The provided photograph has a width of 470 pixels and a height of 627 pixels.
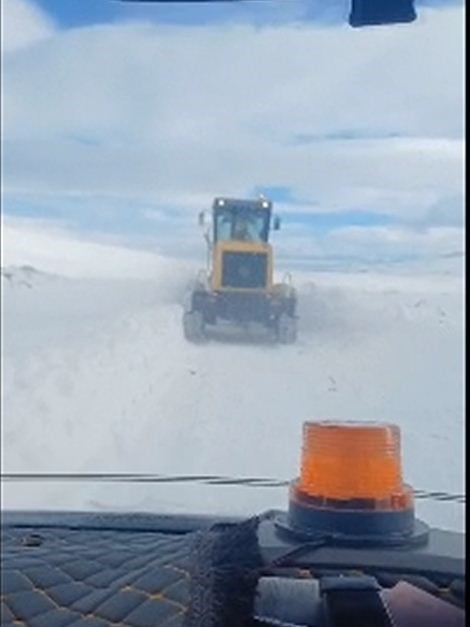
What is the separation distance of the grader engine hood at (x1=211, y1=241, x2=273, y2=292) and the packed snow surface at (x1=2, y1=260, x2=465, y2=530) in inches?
2.6

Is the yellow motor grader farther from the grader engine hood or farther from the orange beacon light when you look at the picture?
the orange beacon light

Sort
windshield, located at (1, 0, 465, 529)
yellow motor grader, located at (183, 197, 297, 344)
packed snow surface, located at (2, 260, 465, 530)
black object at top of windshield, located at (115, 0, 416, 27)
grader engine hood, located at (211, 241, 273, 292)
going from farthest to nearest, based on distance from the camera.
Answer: grader engine hood, located at (211, 241, 273, 292)
yellow motor grader, located at (183, 197, 297, 344)
packed snow surface, located at (2, 260, 465, 530)
windshield, located at (1, 0, 465, 529)
black object at top of windshield, located at (115, 0, 416, 27)

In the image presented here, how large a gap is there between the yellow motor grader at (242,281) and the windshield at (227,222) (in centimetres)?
1

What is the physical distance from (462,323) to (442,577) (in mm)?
322

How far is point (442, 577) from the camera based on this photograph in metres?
0.79

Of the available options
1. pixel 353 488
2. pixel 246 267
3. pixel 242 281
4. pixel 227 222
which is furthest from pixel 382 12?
pixel 246 267

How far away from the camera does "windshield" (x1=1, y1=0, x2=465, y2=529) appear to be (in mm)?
854

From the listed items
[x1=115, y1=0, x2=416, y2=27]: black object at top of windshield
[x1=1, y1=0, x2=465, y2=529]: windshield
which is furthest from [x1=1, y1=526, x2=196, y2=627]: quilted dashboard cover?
[x1=115, y1=0, x2=416, y2=27]: black object at top of windshield

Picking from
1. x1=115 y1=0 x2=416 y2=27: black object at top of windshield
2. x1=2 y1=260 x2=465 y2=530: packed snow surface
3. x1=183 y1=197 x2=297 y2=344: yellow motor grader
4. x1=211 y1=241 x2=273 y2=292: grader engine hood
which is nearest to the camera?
x1=115 y1=0 x2=416 y2=27: black object at top of windshield

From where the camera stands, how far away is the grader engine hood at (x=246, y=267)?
4.33 feet

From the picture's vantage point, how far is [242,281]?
149 cm

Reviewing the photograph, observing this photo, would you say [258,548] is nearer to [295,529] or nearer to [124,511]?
[295,529]

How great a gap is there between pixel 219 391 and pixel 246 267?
40 cm

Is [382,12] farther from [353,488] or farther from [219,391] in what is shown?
[219,391]
